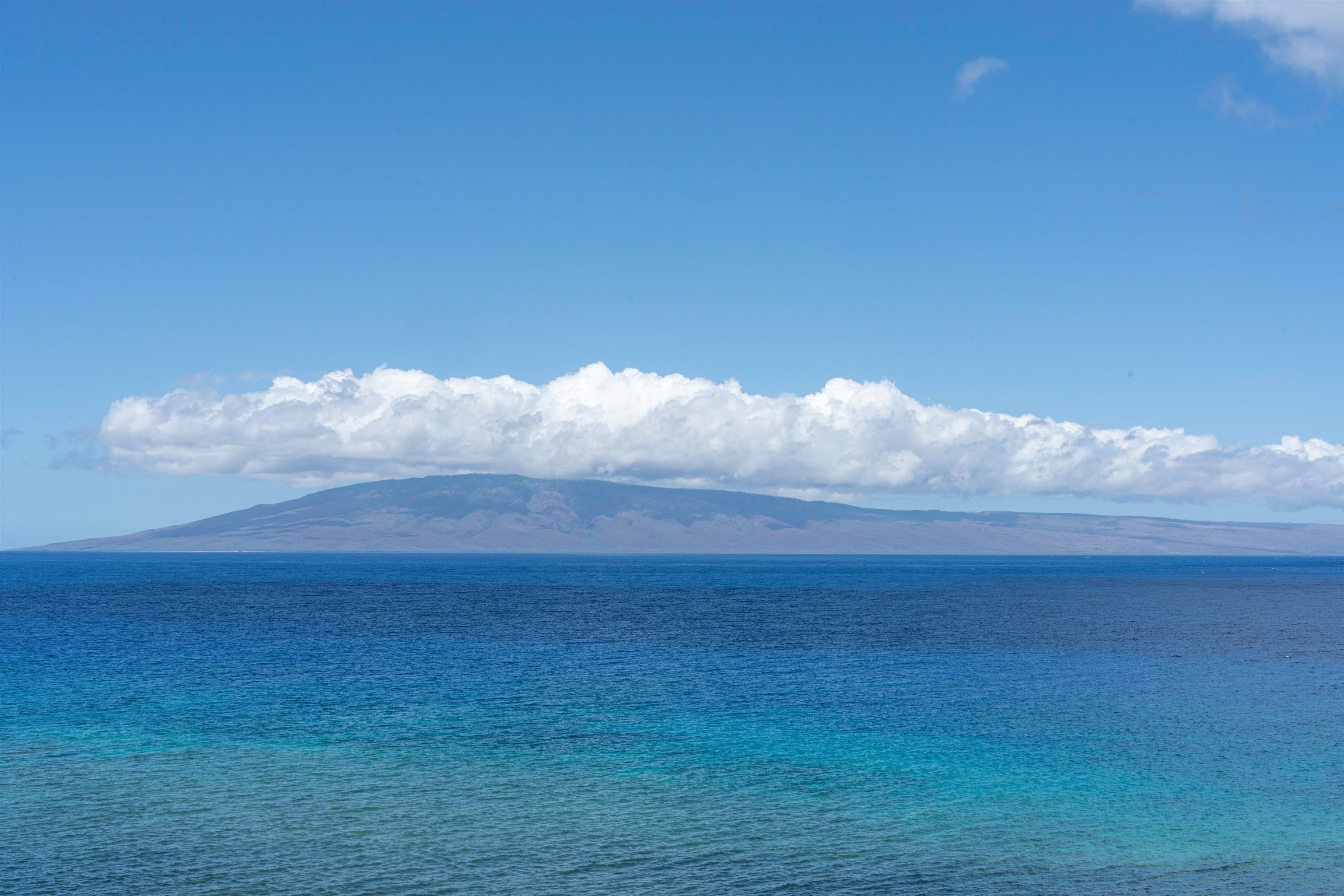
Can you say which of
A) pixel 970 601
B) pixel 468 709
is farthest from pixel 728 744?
pixel 970 601

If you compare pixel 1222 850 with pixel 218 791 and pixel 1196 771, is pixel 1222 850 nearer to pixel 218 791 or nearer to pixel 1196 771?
pixel 1196 771

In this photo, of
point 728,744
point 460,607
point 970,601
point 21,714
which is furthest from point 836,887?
point 970,601

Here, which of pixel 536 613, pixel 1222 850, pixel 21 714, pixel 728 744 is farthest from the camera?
pixel 536 613

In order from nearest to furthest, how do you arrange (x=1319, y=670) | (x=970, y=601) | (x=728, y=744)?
(x=728, y=744), (x=1319, y=670), (x=970, y=601)

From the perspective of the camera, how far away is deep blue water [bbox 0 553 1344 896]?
27.2 m

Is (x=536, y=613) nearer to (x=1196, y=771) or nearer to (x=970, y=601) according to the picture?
(x=970, y=601)

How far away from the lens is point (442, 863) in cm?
2745

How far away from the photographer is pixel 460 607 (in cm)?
12619

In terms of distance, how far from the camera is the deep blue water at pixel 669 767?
27.2 meters

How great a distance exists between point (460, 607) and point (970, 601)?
210ft

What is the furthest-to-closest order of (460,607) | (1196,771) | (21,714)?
(460,607) < (21,714) < (1196,771)

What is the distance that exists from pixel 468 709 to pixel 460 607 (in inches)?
3108

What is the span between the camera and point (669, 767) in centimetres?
3756

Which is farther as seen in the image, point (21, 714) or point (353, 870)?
point (21, 714)
